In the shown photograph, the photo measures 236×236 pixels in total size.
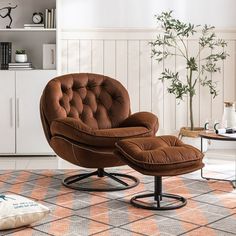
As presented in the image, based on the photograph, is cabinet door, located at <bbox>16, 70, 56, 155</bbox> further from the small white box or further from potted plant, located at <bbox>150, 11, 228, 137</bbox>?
potted plant, located at <bbox>150, 11, 228, 137</bbox>

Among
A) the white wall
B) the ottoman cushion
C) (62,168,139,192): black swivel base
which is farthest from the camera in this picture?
the white wall

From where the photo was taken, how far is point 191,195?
164 inches

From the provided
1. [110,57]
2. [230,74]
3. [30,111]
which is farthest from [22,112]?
[230,74]

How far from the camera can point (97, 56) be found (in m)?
6.29

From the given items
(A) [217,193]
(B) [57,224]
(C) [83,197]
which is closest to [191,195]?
(A) [217,193]

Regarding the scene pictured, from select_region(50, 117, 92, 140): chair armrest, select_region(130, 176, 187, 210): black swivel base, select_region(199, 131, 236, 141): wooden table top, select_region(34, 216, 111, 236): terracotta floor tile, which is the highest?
select_region(50, 117, 92, 140): chair armrest

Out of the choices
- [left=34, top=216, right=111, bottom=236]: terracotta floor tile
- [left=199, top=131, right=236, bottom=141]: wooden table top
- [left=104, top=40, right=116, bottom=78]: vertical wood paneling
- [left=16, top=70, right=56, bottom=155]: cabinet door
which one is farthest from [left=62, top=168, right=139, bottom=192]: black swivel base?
[left=104, top=40, right=116, bottom=78]: vertical wood paneling

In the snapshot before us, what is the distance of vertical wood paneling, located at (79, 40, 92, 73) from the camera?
20.5ft

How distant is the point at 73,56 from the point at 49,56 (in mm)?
328

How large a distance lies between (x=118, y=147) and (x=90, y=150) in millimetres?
387

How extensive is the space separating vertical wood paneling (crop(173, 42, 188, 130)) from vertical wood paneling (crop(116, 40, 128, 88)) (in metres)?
0.57

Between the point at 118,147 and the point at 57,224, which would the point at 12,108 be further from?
the point at 57,224

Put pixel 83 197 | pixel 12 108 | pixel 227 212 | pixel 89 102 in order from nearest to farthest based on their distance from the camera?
pixel 227 212
pixel 83 197
pixel 89 102
pixel 12 108

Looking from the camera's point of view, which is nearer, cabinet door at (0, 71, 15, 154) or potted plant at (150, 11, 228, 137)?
cabinet door at (0, 71, 15, 154)
